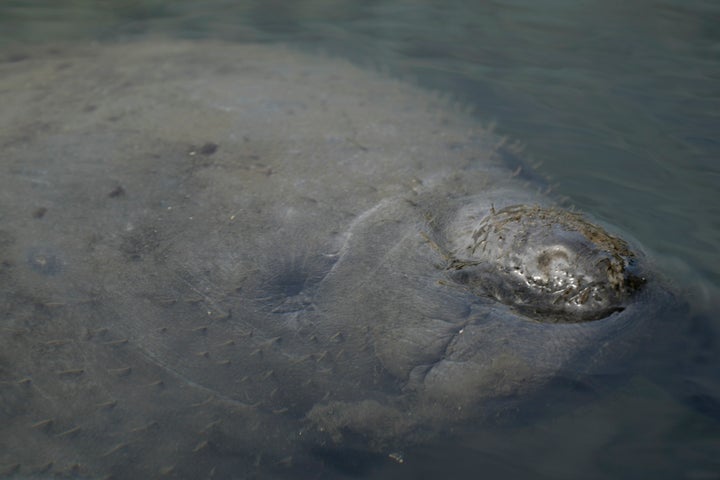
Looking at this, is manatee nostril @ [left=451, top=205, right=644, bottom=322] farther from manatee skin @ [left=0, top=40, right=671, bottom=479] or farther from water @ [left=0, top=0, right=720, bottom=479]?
water @ [left=0, top=0, right=720, bottom=479]

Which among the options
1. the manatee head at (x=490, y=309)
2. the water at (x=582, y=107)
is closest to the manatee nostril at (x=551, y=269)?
the manatee head at (x=490, y=309)

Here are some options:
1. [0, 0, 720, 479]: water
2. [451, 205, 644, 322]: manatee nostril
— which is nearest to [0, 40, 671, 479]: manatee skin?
[451, 205, 644, 322]: manatee nostril

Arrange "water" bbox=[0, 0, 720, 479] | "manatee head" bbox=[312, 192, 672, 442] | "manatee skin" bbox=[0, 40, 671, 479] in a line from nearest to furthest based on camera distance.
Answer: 1. "manatee skin" bbox=[0, 40, 671, 479]
2. "manatee head" bbox=[312, 192, 672, 442]
3. "water" bbox=[0, 0, 720, 479]

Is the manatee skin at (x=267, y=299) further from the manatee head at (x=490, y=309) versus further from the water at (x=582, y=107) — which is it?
the water at (x=582, y=107)

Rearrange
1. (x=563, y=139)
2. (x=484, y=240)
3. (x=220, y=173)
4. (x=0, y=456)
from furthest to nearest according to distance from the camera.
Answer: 1. (x=563, y=139)
2. (x=220, y=173)
3. (x=484, y=240)
4. (x=0, y=456)

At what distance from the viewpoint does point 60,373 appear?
287cm

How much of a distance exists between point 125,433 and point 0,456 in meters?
0.48

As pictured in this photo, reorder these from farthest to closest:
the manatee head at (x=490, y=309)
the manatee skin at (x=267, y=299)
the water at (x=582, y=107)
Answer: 1. the water at (x=582, y=107)
2. the manatee head at (x=490, y=309)
3. the manatee skin at (x=267, y=299)

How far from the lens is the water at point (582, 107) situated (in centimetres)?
313

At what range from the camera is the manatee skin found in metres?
2.88

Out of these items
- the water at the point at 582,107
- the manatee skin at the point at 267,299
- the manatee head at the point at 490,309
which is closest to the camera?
the manatee skin at the point at 267,299

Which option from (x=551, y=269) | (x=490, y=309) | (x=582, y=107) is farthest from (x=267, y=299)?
(x=582, y=107)

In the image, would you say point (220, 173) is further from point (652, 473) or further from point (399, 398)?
point (652, 473)

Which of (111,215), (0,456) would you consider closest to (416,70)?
(111,215)
